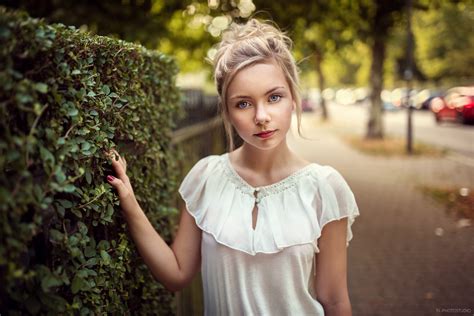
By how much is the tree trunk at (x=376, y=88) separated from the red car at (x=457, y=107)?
6.48 meters

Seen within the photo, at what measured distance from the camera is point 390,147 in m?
17.3

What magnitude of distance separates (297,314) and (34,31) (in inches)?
60.8

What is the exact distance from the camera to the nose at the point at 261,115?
6.81 feet

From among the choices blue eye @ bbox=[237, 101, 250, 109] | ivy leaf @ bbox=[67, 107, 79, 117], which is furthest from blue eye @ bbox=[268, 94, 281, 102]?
ivy leaf @ bbox=[67, 107, 79, 117]

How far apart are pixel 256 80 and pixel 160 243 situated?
0.85 meters

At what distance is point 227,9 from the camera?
10.8 metres

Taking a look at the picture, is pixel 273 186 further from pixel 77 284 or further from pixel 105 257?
pixel 77 284

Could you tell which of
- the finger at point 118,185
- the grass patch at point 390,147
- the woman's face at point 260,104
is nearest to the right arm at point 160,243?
the finger at point 118,185

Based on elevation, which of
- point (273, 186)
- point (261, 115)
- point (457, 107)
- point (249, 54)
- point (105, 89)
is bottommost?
point (457, 107)

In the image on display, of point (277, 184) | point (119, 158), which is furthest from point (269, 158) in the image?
point (119, 158)

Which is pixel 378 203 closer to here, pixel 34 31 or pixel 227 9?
pixel 227 9

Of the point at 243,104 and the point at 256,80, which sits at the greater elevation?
the point at 256,80

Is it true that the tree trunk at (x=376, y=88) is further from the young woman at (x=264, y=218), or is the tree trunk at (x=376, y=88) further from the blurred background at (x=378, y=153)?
the young woman at (x=264, y=218)

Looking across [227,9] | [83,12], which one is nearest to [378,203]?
[227,9]
